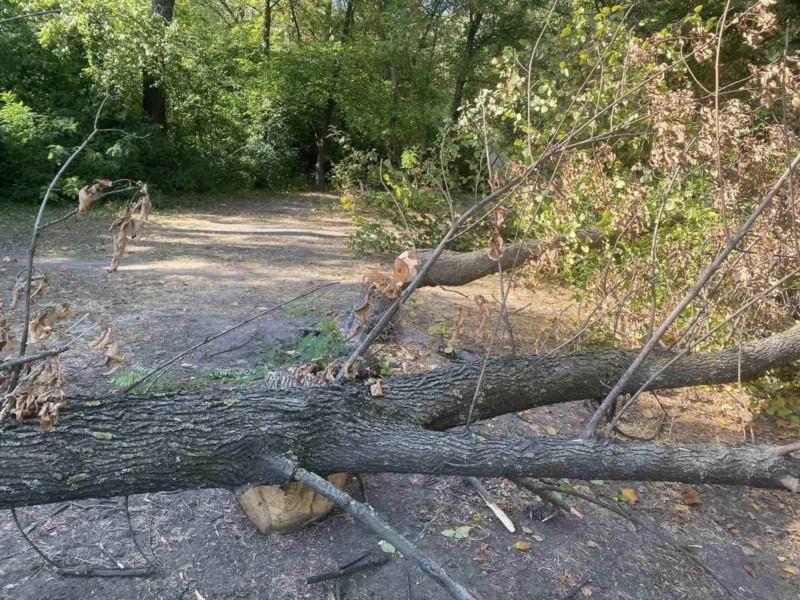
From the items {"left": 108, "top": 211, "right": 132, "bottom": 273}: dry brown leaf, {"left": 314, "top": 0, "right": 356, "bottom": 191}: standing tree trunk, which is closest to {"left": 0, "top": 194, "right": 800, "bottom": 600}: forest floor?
{"left": 108, "top": 211, "right": 132, "bottom": 273}: dry brown leaf

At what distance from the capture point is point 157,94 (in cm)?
1262

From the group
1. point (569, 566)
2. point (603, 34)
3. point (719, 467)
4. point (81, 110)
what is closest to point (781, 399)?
point (719, 467)

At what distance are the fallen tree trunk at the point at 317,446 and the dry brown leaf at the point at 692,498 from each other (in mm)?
921

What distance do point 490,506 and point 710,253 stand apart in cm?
274

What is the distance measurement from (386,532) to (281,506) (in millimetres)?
1111

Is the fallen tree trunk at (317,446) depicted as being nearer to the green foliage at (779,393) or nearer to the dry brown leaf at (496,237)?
the dry brown leaf at (496,237)

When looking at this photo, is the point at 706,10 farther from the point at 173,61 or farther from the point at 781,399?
the point at 173,61

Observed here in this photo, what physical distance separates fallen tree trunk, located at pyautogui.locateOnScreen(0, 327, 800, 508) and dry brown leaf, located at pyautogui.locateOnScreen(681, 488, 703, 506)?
36.2 inches

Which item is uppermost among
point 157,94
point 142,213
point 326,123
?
point 157,94

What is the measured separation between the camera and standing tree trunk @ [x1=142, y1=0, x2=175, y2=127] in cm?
1173

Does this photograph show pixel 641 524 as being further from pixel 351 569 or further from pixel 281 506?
pixel 281 506

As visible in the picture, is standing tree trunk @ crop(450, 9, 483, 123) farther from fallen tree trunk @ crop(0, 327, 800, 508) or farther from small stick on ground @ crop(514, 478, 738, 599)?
small stick on ground @ crop(514, 478, 738, 599)

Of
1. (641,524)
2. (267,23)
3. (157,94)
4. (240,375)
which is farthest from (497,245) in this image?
(267,23)

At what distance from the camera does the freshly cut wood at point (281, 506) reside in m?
2.48
